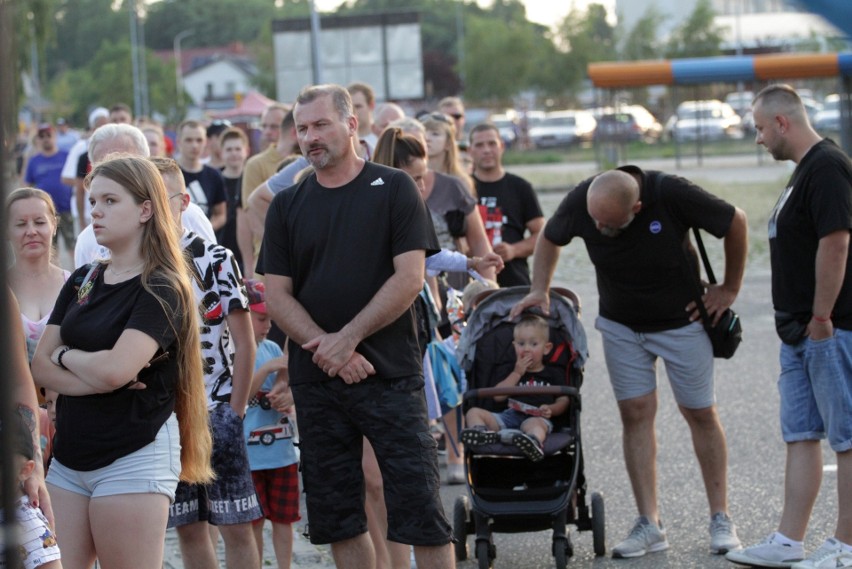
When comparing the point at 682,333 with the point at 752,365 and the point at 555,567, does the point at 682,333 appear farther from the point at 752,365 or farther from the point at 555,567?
the point at 752,365

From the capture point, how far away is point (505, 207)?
8367mm

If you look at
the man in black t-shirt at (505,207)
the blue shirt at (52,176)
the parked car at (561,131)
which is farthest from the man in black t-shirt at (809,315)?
the parked car at (561,131)

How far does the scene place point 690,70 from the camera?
35500mm

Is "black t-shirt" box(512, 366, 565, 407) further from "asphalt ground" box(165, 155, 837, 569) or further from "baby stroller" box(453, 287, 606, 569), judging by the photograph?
"asphalt ground" box(165, 155, 837, 569)

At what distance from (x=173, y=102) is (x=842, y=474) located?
3260 inches

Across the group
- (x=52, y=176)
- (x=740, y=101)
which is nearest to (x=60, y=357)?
(x=52, y=176)

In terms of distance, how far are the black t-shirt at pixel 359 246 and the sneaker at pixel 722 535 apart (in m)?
2.06

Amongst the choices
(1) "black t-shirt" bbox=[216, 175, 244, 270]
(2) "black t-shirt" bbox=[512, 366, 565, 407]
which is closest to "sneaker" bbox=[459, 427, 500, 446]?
(2) "black t-shirt" bbox=[512, 366, 565, 407]

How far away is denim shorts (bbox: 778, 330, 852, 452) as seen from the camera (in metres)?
5.68

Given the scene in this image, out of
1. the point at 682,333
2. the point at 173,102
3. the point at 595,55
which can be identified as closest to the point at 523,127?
the point at 595,55

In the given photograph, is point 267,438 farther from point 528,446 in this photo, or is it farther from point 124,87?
point 124,87

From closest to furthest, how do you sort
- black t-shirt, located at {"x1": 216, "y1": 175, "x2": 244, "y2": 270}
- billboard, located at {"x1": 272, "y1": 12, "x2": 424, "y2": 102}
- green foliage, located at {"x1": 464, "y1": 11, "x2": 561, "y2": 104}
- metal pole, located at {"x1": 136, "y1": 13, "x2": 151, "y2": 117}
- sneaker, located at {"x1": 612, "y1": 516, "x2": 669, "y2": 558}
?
sneaker, located at {"x1": 612, "y1": 516, "x2": 669, "y2": 558} < black t-shirt, located at {"x1": 216, "y1": 175, "x2": 244, "y2": 270} < billboard, located at {"x1": 272, "y1": 12, "x2": 424, "y2": 102} < green foliage, located at {"x1": 464, "y1": 11, "x2": 561, "y2": 104} < metal pole, located at {"x1": 136, "y1": 13, "x2": 151, "y2": 117}

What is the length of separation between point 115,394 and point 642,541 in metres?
3.04

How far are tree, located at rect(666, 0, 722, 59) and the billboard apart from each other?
2963 cm
